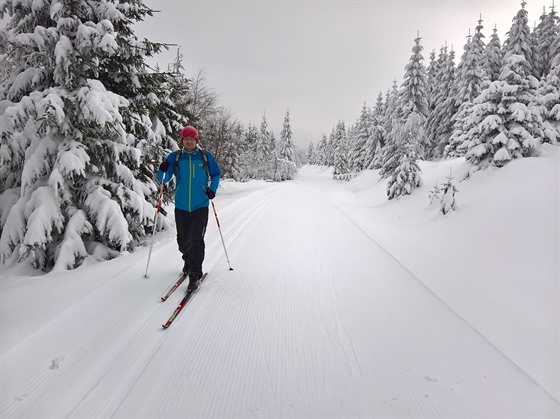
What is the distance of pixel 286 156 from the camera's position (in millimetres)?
53125

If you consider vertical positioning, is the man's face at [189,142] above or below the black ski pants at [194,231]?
above

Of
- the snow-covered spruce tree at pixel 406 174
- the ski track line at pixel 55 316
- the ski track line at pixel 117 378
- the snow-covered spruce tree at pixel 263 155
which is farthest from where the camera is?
the snow-covered spruce tree at pixel 263 155

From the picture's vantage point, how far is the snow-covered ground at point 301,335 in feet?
7.48

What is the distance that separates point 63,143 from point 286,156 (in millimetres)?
48844

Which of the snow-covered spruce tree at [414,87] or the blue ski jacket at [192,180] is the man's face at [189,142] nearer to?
the blue ski jacket at [192,180]

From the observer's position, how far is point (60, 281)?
14.2 ft

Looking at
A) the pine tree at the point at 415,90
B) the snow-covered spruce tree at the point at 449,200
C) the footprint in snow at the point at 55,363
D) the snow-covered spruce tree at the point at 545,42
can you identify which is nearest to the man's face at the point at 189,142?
the footprint in snow at the point at 55,363

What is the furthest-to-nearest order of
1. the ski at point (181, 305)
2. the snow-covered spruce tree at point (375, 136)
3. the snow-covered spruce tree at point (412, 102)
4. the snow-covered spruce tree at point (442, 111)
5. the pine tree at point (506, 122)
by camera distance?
the snow-covered spruce tree at point (375, 136)
the snow-covered spruce tree at point (442, 111)
the snow-covered spruce tree at point (412, 102)
the pine tree at point (506, 122)
the ski at point (181, 305)

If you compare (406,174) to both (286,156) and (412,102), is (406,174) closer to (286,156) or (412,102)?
(412,102)

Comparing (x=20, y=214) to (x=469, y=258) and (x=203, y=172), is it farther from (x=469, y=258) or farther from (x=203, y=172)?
(x=469, y=258)

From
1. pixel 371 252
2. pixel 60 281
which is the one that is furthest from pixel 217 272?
pixel 371 252

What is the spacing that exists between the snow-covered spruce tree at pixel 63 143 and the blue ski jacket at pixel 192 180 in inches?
82.0

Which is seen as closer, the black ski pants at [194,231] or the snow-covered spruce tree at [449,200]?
the black ski pants at [194,231]

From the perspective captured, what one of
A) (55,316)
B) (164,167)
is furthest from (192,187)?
(55,316)
